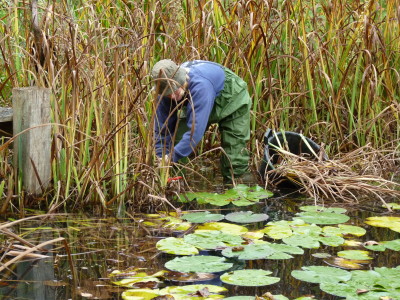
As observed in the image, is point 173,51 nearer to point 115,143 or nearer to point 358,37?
point 115,143

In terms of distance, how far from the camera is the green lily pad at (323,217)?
156 inches

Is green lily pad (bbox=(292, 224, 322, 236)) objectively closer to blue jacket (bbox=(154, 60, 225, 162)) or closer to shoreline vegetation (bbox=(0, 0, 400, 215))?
shoreline vegetation (bbox=(0, 0, 400, 215))

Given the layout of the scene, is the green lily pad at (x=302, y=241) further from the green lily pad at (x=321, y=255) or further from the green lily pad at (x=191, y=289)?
the green lily pad at (x=191, y=289)

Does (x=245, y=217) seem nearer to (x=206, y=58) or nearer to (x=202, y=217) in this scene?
(x=202, y=217)

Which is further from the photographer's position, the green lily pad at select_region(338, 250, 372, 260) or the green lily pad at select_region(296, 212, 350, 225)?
the green lily pad at select_region(296, 212, 350, 225)

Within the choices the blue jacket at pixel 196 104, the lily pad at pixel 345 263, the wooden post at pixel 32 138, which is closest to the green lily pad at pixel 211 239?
the lily pad at pixel 345 263

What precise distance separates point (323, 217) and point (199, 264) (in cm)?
112

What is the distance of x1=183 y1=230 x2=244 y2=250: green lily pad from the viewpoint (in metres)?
3.50

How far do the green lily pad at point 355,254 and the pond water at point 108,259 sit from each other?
43mm

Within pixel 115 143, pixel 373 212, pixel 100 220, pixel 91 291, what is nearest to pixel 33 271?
pixel 91 291

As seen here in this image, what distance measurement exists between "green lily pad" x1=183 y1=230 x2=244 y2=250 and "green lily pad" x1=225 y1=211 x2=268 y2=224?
0.31 metres

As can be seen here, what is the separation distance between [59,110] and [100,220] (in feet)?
2.29

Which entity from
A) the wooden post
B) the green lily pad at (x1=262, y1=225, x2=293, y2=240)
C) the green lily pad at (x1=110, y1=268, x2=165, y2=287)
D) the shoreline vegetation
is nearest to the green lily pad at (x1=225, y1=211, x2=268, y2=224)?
the green lily pad at (x1=262, y1=225, x2=293, y2=240)

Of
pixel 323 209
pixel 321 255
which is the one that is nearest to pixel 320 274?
pixel 321 255
